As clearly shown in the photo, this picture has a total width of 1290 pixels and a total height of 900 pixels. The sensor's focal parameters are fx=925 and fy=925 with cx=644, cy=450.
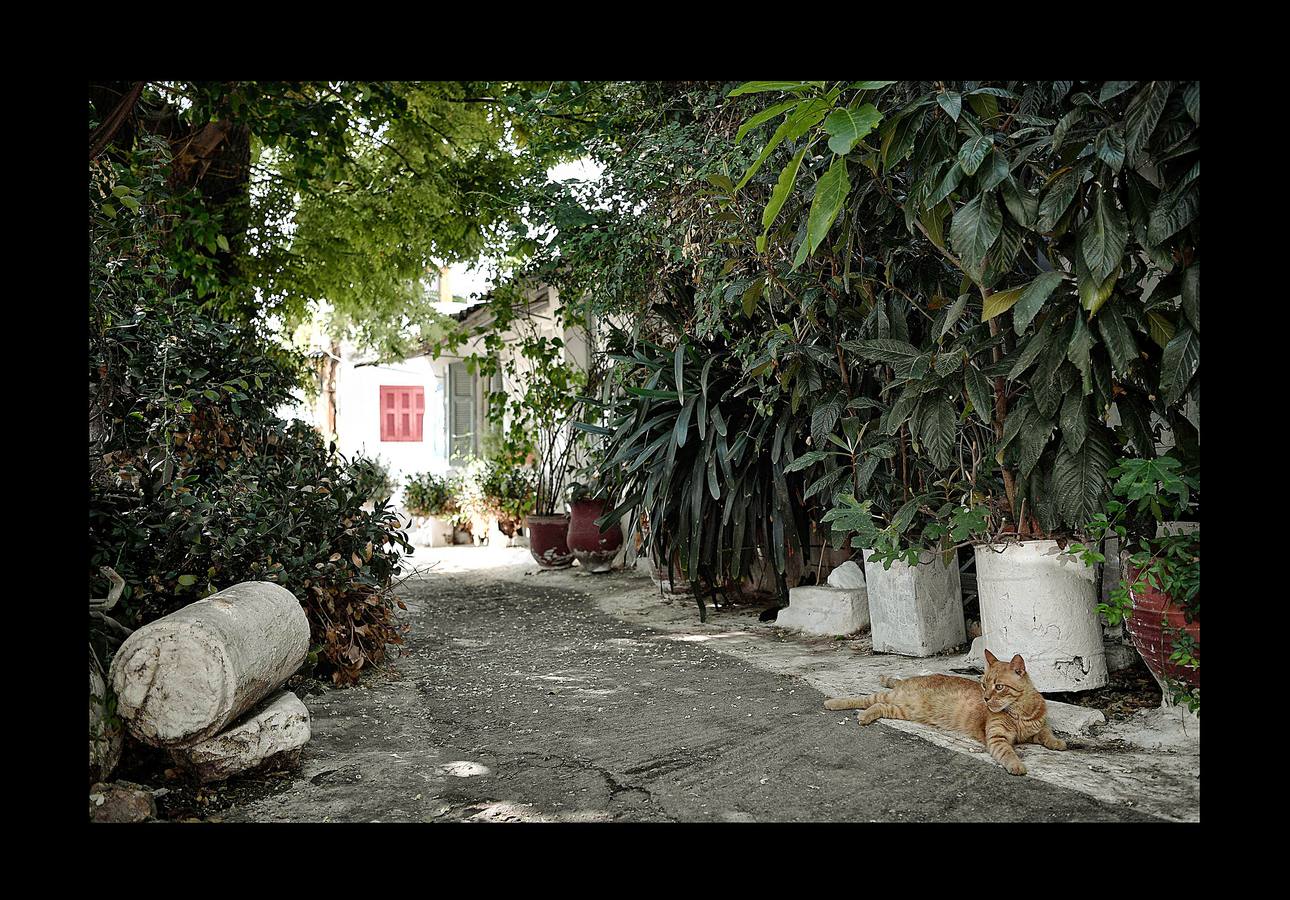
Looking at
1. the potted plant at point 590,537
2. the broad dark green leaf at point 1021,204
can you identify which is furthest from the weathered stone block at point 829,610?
the potted plant at point 590,537

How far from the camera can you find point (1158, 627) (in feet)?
9.41

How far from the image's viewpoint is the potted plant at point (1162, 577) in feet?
8.82

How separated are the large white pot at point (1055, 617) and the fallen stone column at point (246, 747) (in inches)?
99.4

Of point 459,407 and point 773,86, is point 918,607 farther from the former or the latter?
point 459,407

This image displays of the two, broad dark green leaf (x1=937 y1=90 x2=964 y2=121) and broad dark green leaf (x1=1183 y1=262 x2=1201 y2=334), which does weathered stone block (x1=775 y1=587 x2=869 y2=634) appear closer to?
broad dark green leaf (x1=1183 y1=262 x2=1201 y2=334)

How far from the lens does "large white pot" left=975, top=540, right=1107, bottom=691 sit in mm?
3316

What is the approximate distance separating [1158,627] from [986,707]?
1.90ft

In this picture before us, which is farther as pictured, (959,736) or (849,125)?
(959,736)

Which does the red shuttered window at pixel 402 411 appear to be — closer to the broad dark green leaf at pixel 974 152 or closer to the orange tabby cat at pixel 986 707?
the orange tabby cat at pixel 986 707

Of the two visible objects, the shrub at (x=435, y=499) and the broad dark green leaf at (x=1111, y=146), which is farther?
the shrub at (x=435, y=499)

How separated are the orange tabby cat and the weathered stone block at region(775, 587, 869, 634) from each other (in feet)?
5.02

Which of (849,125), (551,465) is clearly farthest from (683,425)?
(551,465)

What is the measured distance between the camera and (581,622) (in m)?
5.65
